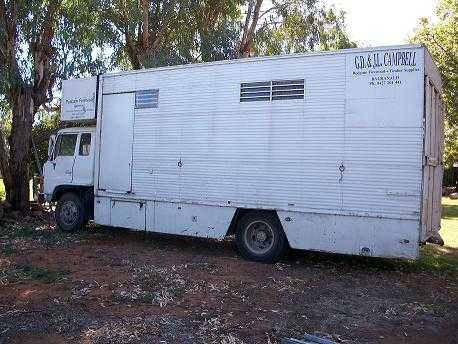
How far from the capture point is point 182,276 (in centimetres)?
827

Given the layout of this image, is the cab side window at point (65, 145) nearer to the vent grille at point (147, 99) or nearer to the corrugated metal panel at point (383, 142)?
the vent grille at point (147, 99)

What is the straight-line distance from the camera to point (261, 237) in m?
9.62

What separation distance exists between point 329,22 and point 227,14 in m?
4.87

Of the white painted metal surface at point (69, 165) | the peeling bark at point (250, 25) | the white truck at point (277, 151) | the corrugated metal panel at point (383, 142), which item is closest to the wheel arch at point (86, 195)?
the white painted metal surface at point (69, 165)

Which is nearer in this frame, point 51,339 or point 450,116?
point 51,339

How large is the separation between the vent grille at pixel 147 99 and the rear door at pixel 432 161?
5.17 meters

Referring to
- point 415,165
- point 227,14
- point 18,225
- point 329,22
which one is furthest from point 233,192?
point 329,22

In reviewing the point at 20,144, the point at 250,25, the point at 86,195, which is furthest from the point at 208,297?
the point at 250,25

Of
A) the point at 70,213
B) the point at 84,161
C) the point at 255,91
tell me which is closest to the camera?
the point at 255,91

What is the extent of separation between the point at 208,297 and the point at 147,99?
5023mm

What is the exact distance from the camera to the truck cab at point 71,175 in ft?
39.3

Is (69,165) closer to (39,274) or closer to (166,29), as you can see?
(39,274)

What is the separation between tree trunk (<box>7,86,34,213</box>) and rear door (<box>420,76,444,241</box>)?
1110 centimetres

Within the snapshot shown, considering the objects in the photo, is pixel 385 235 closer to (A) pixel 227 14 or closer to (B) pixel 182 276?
(B) pixel 182 276
